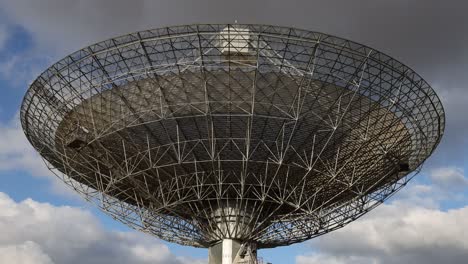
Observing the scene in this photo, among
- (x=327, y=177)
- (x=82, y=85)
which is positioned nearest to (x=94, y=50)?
(x=82, y=85)

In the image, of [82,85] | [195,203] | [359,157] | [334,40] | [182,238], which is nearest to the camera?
[334,40]

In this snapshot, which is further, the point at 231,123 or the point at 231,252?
the point at 231,252

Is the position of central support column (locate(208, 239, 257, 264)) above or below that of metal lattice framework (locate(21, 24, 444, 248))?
below

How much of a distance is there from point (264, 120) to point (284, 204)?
924 centimetres

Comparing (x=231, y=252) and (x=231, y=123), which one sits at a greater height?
(x=231, y=123)

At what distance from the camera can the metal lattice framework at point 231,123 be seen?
1314 inches

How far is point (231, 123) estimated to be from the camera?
3566cm

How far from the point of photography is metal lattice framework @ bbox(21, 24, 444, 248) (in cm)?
3338

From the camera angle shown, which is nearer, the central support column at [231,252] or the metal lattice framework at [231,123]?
the metal lattice framework at [231,123]

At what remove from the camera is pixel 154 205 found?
135ft

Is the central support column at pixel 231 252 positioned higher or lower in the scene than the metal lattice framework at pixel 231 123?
lower

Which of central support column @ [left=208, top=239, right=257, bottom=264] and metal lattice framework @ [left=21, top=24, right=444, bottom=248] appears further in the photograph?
central support column @ [left=208, top=239, right=257, bottom=264]

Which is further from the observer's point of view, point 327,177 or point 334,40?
point 327,177

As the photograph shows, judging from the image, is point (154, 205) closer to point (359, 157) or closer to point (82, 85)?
point (82, 85)
